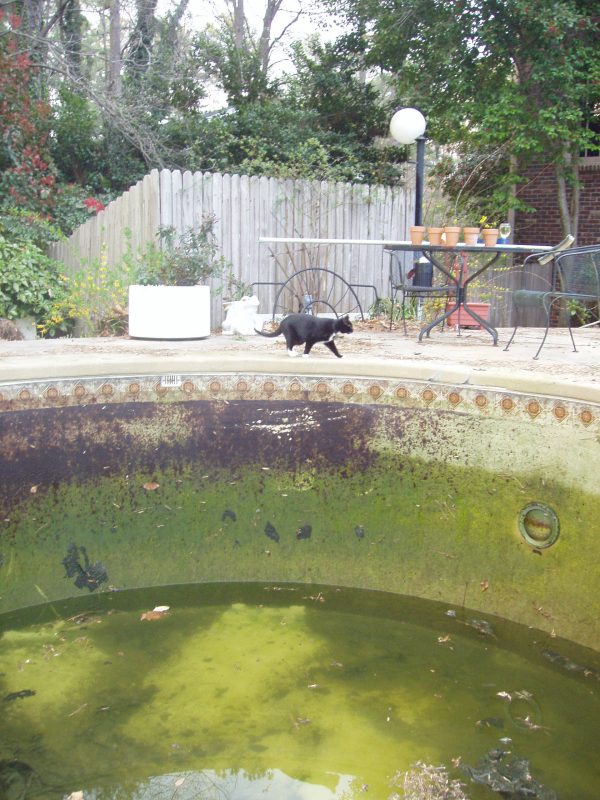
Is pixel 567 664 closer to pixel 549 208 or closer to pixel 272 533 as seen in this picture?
pixel 272 533

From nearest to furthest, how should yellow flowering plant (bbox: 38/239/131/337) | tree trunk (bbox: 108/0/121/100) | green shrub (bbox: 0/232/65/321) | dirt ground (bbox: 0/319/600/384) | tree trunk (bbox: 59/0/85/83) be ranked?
1. dirt ground (bbox: 0/319/600/384)
2. yellow flowering plant (bbox: 38/239/131/337)
3. green shrub (bbox: 0/232/65/321)
4. tree trunk (bbox: 108/0/121/100)
5. tree trunk (bbox: 59/0/85/83)

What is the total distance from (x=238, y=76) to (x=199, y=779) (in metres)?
11.6

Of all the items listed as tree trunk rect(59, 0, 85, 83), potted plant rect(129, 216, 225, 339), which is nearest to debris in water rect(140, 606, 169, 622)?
potted plant rect(129, 216, 225, 339)

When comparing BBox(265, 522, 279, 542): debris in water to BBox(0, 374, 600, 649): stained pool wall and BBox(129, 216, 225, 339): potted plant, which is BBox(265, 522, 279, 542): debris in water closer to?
BBox(0, 374, 600, 649): stained pool wall

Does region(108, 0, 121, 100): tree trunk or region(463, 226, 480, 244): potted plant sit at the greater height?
region(108, 0, 121, 100): tree trunk

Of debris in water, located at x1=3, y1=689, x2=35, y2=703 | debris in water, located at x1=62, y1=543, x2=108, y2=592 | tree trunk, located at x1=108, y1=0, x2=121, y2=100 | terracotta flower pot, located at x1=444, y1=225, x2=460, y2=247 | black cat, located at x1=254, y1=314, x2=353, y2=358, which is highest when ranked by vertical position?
tree trunk, located at x1=108, y1=0, x2=121, y2=100

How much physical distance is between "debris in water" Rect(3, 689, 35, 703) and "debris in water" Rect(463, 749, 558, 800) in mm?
1293

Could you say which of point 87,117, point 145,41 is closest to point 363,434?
point 87,117

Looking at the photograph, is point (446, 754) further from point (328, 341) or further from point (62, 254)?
point (62, 254)

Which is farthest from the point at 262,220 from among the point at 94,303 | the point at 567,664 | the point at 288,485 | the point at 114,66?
the point at 114,66

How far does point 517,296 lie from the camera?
4.77 meters

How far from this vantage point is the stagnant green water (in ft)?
6.53

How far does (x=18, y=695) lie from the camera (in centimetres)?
234

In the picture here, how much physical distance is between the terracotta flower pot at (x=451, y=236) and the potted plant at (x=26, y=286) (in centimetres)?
423
